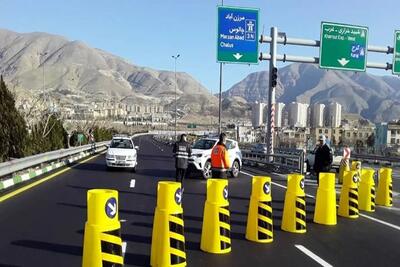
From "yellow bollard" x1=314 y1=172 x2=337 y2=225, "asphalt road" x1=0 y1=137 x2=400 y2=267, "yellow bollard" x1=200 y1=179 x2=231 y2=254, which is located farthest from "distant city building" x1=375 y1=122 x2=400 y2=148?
"yellow bollard" x1=200 y1=179 x2=231 y2=254

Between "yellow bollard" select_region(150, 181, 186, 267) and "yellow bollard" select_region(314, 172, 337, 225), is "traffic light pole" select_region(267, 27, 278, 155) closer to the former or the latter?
"yellow bollard" select_region(314, 172, 337, 225)

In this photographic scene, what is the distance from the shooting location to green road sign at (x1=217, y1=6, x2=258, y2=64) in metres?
24.3

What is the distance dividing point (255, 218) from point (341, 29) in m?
19.4

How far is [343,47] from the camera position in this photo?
84.0 ft

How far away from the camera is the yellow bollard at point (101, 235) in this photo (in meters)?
5.73

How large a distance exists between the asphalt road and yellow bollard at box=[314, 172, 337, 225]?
10.6 inches

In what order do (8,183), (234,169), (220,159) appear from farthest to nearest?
1. (234,169)
2. (8,183)
3. (220,159)

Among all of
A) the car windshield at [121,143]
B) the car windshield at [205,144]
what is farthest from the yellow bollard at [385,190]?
the car windshield at [121,143]

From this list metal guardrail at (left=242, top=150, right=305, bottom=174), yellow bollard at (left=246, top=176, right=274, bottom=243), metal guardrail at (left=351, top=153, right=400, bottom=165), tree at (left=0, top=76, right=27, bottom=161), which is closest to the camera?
yellow bollard at (left=246, top=176, right=274, bottom=243)

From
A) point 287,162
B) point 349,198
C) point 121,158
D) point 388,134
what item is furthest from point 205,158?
point 388,134

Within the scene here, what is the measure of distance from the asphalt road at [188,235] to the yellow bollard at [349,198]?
11.2 inches

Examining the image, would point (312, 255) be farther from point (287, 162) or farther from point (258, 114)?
point (258, 114)

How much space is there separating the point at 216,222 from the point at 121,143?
55.6 feet

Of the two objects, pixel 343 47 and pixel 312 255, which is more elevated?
pixel 343 47
